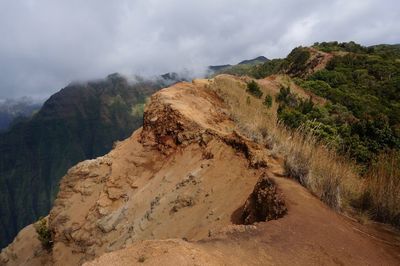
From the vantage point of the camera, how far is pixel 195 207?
8.87m

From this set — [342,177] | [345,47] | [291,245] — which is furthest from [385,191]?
[345,47]

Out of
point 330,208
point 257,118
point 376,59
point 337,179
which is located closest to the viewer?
point 330,208

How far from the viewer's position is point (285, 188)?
6.55 m

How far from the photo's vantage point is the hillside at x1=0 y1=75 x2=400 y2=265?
15.3ft

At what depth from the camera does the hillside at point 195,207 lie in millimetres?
4664

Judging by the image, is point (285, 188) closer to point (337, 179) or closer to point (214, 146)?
point (337, 179)

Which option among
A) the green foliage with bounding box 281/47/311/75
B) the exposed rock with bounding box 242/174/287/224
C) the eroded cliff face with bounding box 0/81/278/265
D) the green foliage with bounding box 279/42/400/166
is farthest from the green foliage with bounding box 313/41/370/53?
the exposed rock with bounding box 242/174/287/224

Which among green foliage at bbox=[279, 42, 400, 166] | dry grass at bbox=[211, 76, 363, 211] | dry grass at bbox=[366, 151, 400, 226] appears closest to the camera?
dry grass at bbox=[366, 151, 400, 226]

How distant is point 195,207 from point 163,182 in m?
2.30

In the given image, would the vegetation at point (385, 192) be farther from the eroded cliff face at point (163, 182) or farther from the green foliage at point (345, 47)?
the green foliage at point (345, 47)

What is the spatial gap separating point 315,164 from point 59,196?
1016 centimetres

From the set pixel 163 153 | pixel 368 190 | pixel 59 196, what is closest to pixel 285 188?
pixel 368 190

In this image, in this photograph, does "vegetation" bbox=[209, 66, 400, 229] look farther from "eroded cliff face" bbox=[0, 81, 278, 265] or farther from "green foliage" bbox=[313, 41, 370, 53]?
"green foliage" bbox=[313, 41, 370, 53]

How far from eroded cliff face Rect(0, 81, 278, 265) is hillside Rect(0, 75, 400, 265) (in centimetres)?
3
